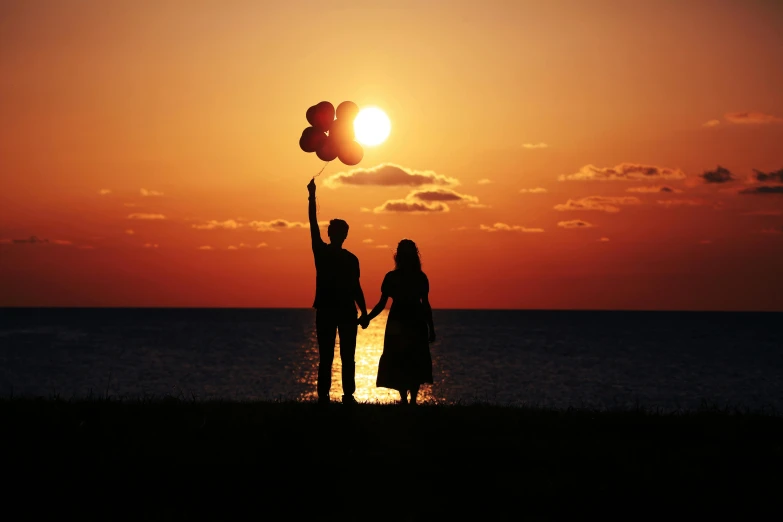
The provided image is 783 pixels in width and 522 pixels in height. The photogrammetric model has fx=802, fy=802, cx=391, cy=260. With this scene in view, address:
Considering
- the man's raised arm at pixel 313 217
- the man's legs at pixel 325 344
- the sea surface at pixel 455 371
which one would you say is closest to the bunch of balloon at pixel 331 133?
the man's raised arm at pixel 313 217

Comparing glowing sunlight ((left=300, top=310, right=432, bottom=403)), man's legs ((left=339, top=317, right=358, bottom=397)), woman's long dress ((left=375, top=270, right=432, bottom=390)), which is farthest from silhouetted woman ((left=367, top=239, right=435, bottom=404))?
glowing sunlight ((left=300, top=310, right=432, bottom=403))

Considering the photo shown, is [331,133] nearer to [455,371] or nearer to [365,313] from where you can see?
[365,313]

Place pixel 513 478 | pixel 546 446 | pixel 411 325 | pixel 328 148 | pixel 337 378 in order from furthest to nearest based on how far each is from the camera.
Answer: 1. pixel 337 378
2. pixel 411 325
3. pixel 328 148
4. pixel 546 446
5. pixel 513 478

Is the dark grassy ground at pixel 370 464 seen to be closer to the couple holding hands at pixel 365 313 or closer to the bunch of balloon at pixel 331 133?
the couple holding hands at pixel 365 313

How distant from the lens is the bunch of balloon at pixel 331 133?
13.1m

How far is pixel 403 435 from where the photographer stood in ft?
35.1

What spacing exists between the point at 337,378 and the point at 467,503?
60198 mm

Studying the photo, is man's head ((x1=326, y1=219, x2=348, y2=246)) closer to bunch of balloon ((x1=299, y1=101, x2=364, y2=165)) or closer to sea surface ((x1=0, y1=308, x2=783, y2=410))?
bunch of balloon ((x1=299, y1=101, x2=364, y2=165))

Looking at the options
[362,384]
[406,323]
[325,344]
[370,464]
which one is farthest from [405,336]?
[362,384]

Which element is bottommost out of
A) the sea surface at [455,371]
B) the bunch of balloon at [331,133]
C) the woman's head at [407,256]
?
the sea surface at [455,371]

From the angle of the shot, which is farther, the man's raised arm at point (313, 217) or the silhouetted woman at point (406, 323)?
the silhouetted woman at point (406, 323)

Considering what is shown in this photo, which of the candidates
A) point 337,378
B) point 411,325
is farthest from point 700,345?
point 411,325

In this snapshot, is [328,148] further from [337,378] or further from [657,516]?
[337,378]

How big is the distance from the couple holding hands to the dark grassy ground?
109cm
